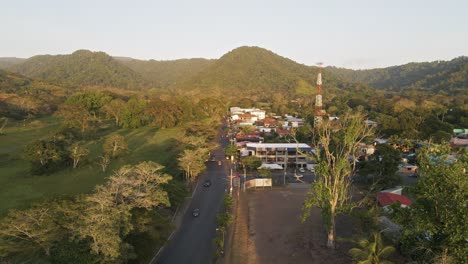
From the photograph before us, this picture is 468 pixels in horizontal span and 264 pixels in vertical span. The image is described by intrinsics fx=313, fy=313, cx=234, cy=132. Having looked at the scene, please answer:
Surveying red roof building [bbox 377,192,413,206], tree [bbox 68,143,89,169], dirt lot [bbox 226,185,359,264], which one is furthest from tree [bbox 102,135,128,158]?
red roof building [bbox 377,192,413,206]

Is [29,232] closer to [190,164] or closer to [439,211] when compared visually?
[439,211]

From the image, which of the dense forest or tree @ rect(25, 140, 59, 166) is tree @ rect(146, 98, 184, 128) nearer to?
the dense forest

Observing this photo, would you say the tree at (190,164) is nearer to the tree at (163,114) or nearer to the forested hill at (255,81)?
the tree at (163,114)

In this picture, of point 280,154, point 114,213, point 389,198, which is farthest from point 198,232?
point 280,154

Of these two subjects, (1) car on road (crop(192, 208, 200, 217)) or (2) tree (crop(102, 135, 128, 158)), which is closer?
(1) car on road (crop(192, 208, 200, 217))

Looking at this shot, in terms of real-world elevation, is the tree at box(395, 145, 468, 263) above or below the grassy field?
above

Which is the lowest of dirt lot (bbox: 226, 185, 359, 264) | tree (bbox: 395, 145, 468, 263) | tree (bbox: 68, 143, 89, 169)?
dirt lot (bbox: 226, 185, 359, 264)

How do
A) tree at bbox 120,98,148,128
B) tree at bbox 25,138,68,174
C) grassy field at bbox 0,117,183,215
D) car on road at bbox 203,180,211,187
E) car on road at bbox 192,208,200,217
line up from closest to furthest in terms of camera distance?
car on road at bbox 192,208,200,217 → grassy field at bbox 0,117,183,215 → tree at bbox 25,138,68,174 → car on road at bbox 203,180,211,187 → tree at bbox 120,98,148,128
